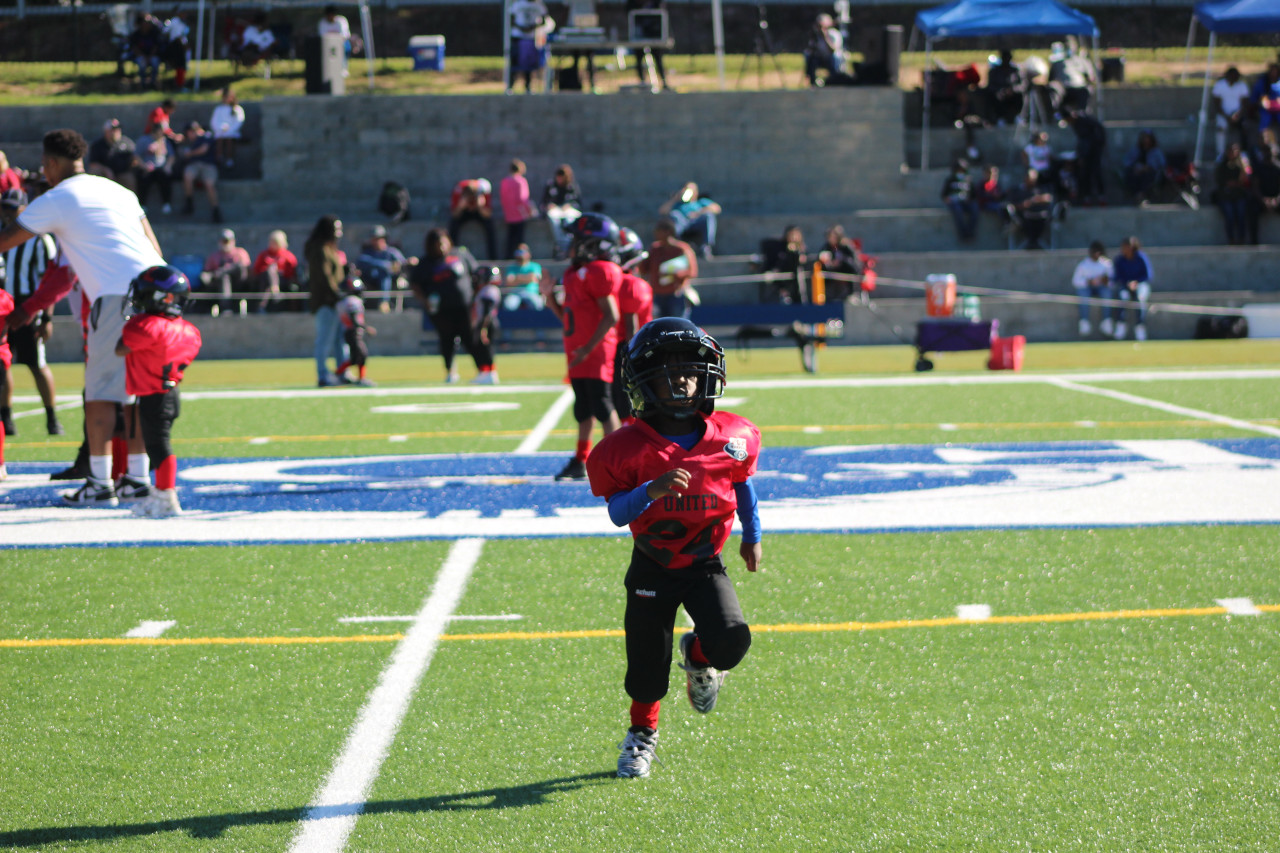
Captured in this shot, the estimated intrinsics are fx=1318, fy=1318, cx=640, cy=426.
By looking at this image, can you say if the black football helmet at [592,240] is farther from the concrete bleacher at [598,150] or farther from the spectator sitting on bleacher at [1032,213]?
the spectator sitting on bleacher at [1032,213]

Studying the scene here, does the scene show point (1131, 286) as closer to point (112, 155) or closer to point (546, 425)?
point (546, 425)

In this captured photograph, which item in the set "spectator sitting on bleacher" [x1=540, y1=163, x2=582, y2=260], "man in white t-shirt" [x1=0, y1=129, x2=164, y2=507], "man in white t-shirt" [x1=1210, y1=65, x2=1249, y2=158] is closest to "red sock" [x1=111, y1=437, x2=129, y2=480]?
"man in white t-shirt" [x1=0, y1=129, x2=164, y2=507]

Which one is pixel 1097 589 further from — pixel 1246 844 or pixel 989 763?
pixel 1246 844

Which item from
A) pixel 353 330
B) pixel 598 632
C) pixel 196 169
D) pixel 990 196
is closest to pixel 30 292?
pixel 353 330

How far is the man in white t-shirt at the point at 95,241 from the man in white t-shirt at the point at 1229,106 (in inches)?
909

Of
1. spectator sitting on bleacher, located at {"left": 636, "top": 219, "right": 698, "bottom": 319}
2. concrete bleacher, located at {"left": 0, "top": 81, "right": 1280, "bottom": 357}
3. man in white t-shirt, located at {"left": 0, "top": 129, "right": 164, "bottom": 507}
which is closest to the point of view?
man in white t-shirt, located at {"left": 0, "top": 129, "right": 164, "bottom": 507}

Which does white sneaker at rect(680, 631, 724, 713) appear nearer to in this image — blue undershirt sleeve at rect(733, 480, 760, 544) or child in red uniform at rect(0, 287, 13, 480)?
blue undershirt sleeve at rect(733, 480, 760, 544)

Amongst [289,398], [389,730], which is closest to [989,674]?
[389,730]

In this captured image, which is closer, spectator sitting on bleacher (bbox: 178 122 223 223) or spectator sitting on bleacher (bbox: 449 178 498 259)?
spectator sitting on bleacher (bbox: 449 178 498 259)

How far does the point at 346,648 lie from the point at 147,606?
1.18m

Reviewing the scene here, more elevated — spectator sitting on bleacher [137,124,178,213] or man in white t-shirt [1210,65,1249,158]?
man in white t-shirt [1210,65,1249,158]

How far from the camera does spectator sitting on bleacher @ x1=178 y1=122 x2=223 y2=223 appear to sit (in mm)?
24188

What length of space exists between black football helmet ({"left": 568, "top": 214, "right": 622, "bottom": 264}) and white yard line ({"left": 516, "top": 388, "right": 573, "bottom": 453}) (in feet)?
7.79

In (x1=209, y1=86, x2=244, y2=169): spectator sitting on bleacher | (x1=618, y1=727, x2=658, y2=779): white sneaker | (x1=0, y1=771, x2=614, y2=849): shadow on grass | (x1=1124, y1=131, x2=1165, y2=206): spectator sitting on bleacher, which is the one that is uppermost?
(x1=209, y1=86, x2=244, y2=169): spectator sitting on bleacher
